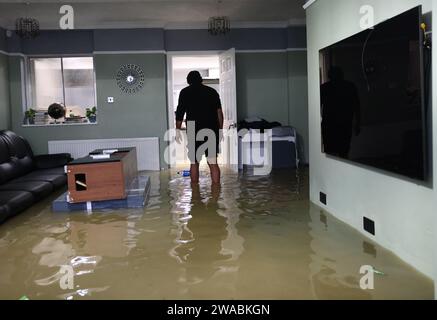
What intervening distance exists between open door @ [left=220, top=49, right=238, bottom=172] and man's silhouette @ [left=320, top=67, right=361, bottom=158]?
3.41 metres

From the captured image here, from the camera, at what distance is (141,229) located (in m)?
4.09

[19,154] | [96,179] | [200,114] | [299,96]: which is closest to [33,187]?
[96,179]

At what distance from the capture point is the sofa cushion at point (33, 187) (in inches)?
198

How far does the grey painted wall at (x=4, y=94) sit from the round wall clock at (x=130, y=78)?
1.81 metres

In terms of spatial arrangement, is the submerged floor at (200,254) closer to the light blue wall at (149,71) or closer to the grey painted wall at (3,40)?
the light blue wall at (149,71)

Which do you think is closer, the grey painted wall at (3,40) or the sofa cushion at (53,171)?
the sofa cushion at (53,171)

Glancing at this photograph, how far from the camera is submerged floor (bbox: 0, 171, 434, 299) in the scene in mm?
2678

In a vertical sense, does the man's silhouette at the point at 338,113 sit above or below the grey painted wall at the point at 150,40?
below

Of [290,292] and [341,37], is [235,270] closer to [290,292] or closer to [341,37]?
[290,292]

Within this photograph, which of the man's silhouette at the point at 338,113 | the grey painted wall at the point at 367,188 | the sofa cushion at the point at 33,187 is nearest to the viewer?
the grey painted wall at the point at 367,188

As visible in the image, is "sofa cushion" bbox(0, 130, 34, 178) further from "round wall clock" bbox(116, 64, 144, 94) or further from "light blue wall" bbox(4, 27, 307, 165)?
"round wall clock" bbox(116, 64, 144, 94)
